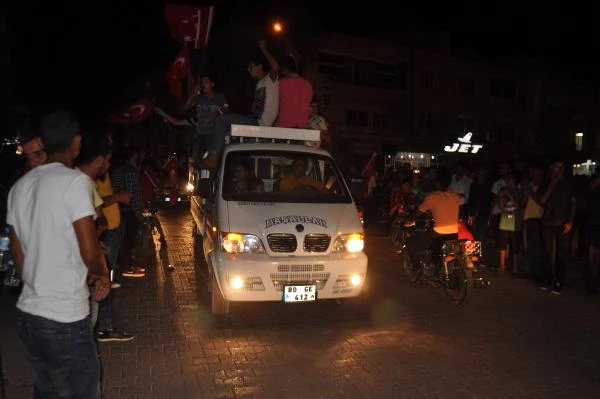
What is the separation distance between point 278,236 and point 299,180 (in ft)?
4.10

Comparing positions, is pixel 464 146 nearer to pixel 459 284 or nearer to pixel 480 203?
pixel 480 203

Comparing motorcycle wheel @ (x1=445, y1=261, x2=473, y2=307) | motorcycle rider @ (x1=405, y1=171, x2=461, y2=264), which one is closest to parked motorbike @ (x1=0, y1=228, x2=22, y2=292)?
motorcycle rider @ (x1=405, y1=171, x2=461, y2=264)

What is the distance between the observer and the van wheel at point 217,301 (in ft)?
21.1

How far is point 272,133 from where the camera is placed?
7387mm

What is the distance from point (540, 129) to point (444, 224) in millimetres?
38831

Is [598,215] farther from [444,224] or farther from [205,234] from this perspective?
[205,234]

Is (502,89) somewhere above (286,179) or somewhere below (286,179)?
above

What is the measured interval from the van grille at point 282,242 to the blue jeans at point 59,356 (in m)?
3.26

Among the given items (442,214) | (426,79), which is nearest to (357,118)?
(426,79)

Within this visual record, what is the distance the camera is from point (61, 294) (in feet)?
9.26

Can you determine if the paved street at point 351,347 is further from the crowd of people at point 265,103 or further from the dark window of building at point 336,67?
the dark window of building at point 336,67

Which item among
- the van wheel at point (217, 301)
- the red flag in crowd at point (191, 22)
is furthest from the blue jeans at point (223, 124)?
the red flag in crowd at point (191, 22)

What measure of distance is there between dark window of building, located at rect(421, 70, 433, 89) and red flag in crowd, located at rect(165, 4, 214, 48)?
82.4ft

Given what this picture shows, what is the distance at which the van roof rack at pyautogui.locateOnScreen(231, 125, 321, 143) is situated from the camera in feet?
23.8
